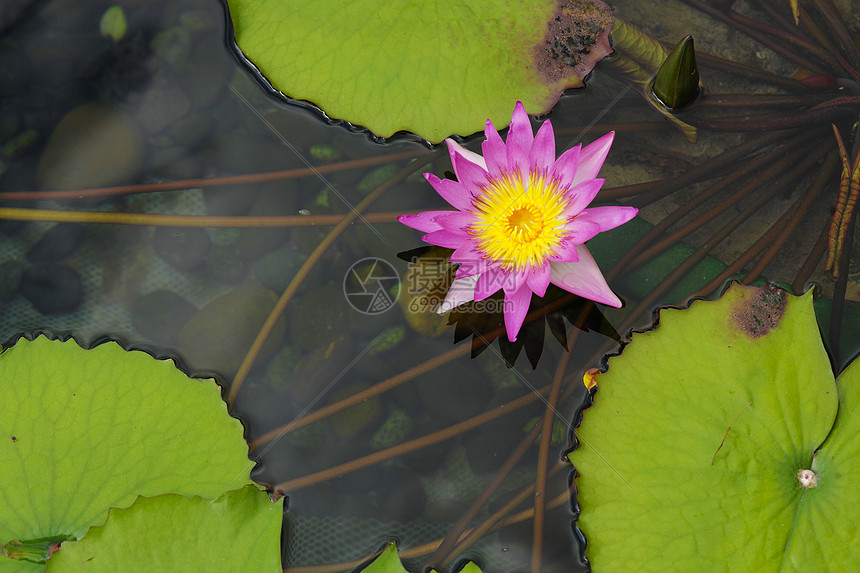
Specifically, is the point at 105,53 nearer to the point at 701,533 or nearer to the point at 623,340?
the point at 623,340

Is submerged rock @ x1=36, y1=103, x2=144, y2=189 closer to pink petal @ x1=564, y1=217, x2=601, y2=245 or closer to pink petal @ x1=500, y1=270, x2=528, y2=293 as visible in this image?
pink petal @ x1=500, y1=270, x2=528, y2=293

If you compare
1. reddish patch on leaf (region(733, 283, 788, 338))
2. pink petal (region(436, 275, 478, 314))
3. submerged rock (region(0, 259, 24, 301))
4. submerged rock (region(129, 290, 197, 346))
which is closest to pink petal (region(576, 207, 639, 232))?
pink petal (region(436, 275, 478, 314))

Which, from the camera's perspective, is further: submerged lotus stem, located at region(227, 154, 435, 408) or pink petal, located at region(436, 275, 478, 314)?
submerged lotus stem, located at region(227, 154, 435, 408)

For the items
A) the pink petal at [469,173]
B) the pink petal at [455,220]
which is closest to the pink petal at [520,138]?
the pink petal at [469,173]

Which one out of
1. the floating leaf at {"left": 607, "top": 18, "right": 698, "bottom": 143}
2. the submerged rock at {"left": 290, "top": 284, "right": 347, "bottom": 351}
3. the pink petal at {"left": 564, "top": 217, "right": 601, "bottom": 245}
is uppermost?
the floating leaf at {"left": 607, "top": 18, "right": 698, "bottom": 143}

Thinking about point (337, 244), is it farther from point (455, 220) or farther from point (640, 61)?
point (640, 61)

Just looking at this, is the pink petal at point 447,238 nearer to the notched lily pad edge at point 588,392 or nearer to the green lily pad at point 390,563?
the notched lily pad edge at point 588,392

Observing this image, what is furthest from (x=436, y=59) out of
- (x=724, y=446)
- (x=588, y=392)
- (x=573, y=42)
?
(x=724, y=446)
